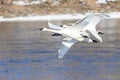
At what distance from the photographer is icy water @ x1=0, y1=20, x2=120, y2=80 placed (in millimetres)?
21453

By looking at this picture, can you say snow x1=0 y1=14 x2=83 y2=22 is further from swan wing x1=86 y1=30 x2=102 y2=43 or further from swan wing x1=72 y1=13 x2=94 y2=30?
swan wing x1=86 y1=30 x2=102 y2=43

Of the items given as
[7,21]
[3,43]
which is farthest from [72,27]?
[7,21]

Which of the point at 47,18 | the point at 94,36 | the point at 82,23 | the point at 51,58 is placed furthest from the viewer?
the point at 47,18

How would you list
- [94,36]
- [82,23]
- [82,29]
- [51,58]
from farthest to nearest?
[51,58] → [82,29] → [82,23] → [94,36]

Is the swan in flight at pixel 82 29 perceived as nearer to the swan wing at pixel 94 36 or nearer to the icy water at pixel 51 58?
the swan wing at pixel 94 36

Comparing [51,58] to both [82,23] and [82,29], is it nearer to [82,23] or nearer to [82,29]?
[82,29]

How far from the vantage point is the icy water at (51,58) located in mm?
21453

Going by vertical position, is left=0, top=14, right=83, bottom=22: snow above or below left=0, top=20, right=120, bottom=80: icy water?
below

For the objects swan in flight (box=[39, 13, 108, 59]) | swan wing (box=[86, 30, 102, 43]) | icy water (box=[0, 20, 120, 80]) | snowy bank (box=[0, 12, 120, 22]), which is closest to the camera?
swan wing (box=[86, 30, 102, 43])

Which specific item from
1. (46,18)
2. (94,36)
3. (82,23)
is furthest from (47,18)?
(94,36)

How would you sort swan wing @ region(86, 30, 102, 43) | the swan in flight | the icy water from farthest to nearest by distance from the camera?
1. the icy water
2. the swan in flight
3. swan wing @ region(86, 30, 102, 43)

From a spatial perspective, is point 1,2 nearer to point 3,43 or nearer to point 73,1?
point 73,1

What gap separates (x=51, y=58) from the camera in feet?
80.3

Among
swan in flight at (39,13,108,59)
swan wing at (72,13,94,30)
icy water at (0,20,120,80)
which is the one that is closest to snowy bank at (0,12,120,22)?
icy water at (0,20,120,80)
